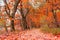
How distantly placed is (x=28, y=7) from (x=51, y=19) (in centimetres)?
545

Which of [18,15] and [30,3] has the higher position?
[30,3]

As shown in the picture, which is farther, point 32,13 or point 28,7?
point 32,13

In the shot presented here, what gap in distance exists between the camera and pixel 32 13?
2920 centimetres

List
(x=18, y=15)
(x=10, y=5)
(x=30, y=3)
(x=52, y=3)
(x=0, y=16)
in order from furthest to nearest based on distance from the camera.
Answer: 1. (x=18, y=15)
2. (x=30, y=3)
3. (x=10, y=5)
4. (x=52, y=3)
5. (x=0, y=16)

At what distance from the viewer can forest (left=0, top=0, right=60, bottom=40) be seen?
14069 mm

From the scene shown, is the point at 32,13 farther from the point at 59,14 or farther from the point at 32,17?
the point at 59,14

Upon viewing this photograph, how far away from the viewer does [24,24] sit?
85.4ft

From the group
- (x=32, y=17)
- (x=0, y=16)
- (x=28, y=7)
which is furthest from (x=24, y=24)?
(x=0, y=16)

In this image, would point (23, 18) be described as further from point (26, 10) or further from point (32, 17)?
point (32, 17)

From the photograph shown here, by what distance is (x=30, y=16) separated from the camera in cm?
→ 2983

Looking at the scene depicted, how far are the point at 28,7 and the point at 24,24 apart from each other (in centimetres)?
284

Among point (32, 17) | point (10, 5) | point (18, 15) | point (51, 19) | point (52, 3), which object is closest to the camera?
point (52, 3)

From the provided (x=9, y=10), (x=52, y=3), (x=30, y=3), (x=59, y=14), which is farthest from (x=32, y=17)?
(x=52, y=3)

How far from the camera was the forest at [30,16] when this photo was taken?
14.1m
